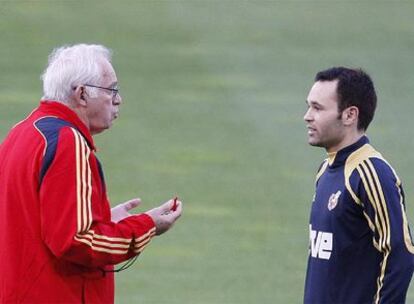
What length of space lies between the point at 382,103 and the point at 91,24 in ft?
7.87

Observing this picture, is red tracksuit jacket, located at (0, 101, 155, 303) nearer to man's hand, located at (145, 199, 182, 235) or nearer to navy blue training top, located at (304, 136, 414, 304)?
man's hand, located at (145, 199, 182, 235)

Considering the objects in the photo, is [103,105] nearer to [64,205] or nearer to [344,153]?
[64,205]

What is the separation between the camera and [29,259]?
3.67 m

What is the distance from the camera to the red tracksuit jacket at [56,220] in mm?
3584

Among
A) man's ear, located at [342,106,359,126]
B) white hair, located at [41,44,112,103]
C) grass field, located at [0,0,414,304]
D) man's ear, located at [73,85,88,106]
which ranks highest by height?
white hair, located at [41,44,112,103]

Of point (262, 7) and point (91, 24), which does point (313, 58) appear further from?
point (91, 24)

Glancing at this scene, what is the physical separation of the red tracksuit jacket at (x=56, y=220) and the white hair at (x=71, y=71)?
6 centimetres

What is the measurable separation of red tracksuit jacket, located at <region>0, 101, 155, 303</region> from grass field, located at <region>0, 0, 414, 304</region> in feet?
8.57

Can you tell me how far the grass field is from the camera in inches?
265

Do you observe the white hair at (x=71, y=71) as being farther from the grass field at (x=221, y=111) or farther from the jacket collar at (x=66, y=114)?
the grass field at (x=221, y=111)

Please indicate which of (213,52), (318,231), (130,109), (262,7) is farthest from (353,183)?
(262,7)

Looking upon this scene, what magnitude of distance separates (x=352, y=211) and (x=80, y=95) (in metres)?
1.00

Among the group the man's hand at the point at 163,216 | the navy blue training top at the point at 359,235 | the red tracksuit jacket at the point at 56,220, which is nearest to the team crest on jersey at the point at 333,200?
the navy blue training top at the point at 359,235

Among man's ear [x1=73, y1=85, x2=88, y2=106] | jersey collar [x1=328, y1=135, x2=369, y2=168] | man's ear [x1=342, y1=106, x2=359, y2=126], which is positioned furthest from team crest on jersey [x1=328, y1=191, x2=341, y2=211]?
man's ear [x1=73, y1=85, x2=88, y2=106]
